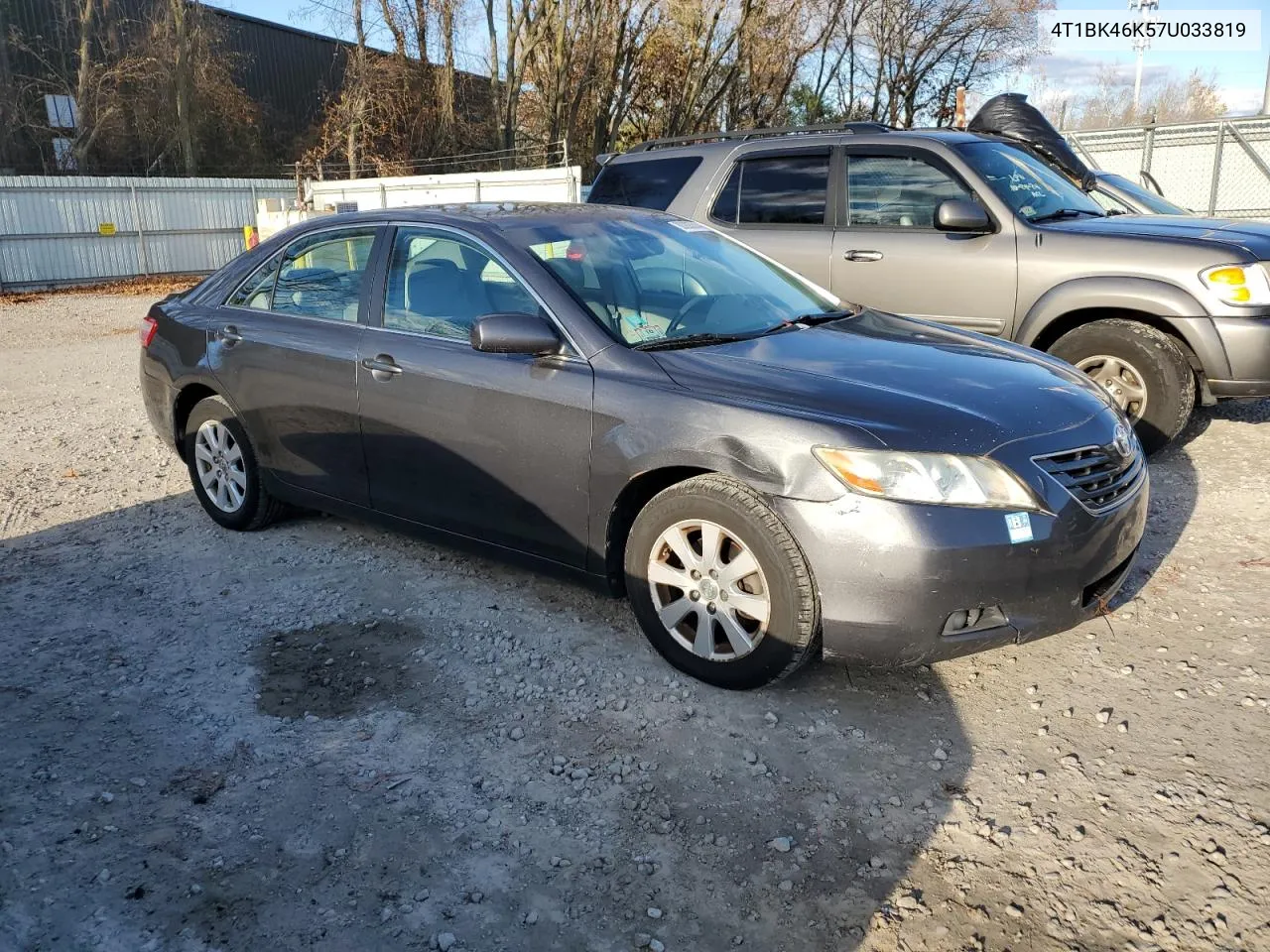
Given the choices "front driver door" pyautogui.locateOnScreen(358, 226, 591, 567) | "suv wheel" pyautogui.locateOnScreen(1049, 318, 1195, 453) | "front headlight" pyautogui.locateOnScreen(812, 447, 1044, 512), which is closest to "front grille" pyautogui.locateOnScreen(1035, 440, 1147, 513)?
"front headlight" pyautogui.locateOnScreen(812, 447, 1044, 512)

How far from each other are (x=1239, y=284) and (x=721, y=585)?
395 centimetres

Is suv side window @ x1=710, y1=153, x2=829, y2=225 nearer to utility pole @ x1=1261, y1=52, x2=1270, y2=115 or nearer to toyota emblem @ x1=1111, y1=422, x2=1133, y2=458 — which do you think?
toyota emblem @ x1=1111, y1=422, x2=1133, y2=458

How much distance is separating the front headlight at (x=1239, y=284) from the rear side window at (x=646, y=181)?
3.46 meters

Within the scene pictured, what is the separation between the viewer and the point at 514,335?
3.79 m

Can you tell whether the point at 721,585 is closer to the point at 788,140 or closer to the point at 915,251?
the point at 915,251

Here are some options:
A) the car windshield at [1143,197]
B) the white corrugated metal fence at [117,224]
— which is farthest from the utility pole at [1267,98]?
the white corrugated metal fence at [117,224]

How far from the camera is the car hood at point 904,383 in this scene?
128 inches

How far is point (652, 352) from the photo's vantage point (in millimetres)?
3779

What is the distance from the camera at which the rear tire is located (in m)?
5.15

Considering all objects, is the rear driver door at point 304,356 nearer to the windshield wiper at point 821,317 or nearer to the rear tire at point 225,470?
the rear tire at point 225,470

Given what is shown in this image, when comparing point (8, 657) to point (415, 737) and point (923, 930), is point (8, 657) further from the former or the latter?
point (923, 930)

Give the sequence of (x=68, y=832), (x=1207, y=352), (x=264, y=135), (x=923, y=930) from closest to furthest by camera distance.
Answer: (x=923, y=930), (x=68, y=832), (x=1207, y=352), (x=264, y=135)

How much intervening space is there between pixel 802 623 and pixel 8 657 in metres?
3.06

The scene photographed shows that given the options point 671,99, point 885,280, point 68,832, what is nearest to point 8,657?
point 68,832
